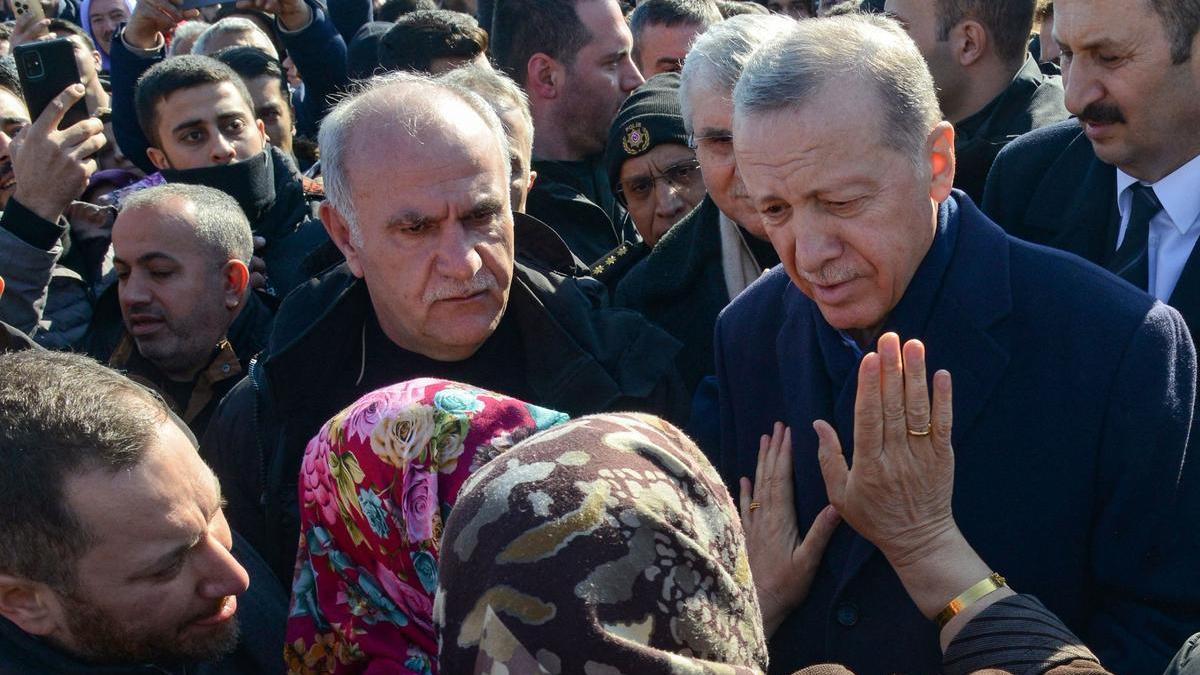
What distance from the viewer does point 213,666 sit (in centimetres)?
224

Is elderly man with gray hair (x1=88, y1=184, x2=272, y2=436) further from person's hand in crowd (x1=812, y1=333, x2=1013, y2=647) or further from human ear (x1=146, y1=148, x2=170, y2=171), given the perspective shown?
person's hand in crowd (x1=812, y1=333, x2=1013, y2=647)

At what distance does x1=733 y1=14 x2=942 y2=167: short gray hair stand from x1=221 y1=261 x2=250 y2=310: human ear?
2.17 metres

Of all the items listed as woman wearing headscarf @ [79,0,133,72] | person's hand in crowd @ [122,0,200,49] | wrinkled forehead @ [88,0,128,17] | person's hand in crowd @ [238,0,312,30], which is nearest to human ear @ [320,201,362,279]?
person's hand in crowd @ [238,0,312,30]

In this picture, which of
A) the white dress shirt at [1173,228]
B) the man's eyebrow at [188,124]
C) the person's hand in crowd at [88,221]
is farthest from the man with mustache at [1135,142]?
the person's hand in crowd at [88,221]

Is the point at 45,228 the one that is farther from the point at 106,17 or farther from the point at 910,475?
the point at 106,17

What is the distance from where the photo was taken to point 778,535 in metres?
2.43

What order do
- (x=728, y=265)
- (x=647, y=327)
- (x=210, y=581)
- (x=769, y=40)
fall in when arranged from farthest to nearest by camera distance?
1. (x=728, y=265)
2. (x=647, y=327)
3. (x=769, y=40)
4. (x=210, y=581)

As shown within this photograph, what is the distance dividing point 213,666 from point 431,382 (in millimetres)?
788

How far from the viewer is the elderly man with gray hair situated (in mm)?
3805

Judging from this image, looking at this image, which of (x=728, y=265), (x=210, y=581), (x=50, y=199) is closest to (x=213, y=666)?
(x=210, y=581)

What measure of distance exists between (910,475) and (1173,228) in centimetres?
125

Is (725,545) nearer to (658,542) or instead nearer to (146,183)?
(658,542)

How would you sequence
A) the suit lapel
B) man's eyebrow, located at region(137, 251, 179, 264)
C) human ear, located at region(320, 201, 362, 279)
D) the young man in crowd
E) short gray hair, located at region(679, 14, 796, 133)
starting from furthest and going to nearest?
the young man in crowd → man's eyebrow, located at region(137, 251, 179, 264) → short gray hair, located at region(679, 14, 796, 133) → human ear, located at region(320, 201, 362, 279) → the suit lapel

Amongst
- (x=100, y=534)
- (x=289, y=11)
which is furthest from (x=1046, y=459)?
(x=289, y=11)
